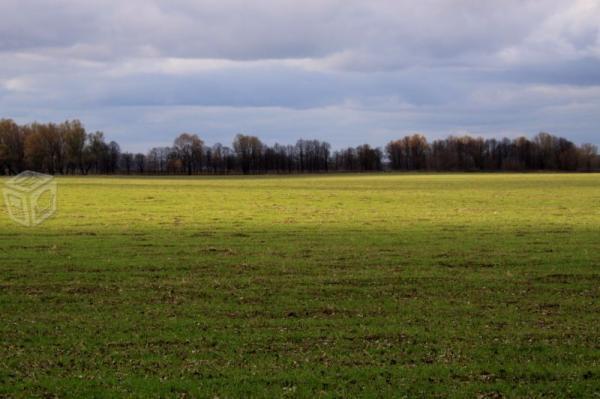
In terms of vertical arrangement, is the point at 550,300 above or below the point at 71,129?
below

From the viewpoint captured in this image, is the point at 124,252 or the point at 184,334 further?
the point at 124,252

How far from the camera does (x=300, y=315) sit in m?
13.0

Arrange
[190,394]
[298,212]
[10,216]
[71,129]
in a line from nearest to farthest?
[190,394] < [10,216] < [298,212] < [71,129]

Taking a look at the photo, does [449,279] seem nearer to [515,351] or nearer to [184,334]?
[515,351]

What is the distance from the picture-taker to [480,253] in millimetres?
21969

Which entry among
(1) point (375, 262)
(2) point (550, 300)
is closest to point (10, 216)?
(1) point (375, 262)

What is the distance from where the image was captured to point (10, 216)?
3706 cm

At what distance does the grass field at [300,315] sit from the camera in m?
9.28

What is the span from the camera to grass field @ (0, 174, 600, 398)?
9.28m

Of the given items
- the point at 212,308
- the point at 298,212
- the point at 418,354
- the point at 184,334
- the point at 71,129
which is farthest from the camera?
the point at 71,129

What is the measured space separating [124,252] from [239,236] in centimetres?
652

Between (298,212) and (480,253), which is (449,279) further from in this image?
(298,212)

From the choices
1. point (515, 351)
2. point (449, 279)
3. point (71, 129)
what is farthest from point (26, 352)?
point (71, 129)

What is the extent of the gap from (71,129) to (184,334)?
19928 centimetres
